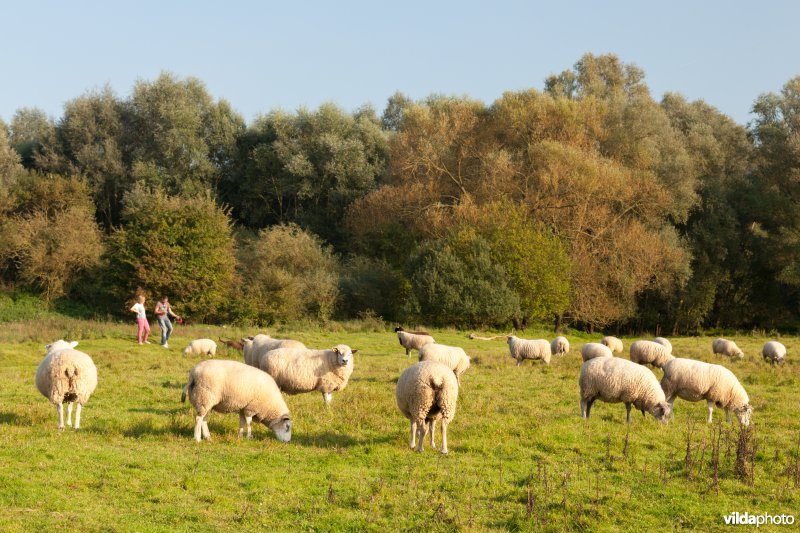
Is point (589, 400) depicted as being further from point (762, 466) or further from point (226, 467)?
point (226, 467)

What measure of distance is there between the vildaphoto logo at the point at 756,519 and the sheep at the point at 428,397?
13.5 feet

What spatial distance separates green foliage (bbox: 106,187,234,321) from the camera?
39.4 meters

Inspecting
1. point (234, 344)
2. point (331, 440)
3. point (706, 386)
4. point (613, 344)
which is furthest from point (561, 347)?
point (331, 440)

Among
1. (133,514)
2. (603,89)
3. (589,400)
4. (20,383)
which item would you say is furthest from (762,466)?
(603,89)

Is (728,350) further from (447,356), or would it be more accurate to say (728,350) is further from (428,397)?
(428,397)

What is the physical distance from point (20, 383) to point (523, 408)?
1163cm

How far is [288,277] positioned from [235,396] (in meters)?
29.5

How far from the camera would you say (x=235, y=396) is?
12.0 m

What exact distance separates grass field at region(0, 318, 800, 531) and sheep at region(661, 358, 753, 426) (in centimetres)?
51

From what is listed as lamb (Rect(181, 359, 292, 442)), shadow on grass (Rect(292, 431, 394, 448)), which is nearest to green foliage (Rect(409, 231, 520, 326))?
shadow on grass (Rect(292, 431, 394, 448))

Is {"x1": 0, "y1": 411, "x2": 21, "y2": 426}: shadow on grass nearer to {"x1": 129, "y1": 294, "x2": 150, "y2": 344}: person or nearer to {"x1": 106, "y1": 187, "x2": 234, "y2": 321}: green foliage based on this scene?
{"x1": 129, "y1": 294, "x2": 150, "y2": 344}: person

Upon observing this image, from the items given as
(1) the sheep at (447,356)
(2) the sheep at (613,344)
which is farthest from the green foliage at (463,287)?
(1) the sheep at (447,356)

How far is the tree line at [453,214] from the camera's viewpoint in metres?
40.3

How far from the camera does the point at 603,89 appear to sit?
171 feet
